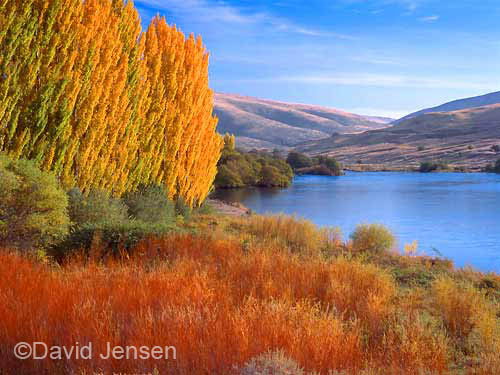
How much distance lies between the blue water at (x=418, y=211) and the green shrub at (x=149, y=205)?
5.67 metres

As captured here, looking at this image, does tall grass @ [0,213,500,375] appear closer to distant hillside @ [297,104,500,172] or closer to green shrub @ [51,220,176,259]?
green shrub @ [51,220,176,259]

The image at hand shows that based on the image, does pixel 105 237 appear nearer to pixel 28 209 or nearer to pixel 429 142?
pixel 28 209

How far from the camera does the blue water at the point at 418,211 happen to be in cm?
1952

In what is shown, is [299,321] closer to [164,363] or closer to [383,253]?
[164,363]

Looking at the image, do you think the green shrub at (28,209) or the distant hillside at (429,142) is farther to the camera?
the distant hillside at (429,142)

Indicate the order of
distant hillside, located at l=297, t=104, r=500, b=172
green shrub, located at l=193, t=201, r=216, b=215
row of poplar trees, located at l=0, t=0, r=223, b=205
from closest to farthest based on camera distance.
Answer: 1. row of poplar trees, located at l=0, t=0, r=223, b=205
2. green shrub, located at l=193, t=201, r=216, b=215
3. distant hillside, located at l=297, t=104, r=500, b=172

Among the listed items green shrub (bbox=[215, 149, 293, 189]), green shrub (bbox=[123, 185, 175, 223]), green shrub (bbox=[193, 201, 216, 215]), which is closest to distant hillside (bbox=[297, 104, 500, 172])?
green shrub (bbox=[215, 149, 293, 189])

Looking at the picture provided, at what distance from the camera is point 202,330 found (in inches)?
160

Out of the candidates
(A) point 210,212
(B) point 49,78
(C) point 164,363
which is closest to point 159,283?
(C) point 164,363

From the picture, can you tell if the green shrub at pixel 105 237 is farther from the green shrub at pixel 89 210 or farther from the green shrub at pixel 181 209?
the green shrub at pixel 181 209

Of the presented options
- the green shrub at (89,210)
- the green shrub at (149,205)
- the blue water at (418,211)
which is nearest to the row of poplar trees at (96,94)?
the green shrub at (149,205)

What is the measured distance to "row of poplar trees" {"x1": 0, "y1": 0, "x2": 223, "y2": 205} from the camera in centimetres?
1129

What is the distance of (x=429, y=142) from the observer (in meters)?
116

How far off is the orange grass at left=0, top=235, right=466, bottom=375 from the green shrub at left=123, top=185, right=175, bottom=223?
8146 mm
